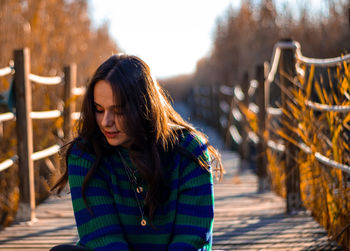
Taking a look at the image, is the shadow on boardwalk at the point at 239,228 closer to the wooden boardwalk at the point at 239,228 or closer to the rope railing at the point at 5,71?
the wooden boardwalk at the point at 239,228

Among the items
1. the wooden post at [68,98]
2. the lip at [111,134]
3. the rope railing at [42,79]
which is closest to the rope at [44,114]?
the wooden post at [68,98]

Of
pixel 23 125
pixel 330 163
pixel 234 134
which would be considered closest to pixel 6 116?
pixel 23 125

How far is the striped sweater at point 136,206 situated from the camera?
1664 mm

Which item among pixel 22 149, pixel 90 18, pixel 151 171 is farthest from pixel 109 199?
pixel 90 18

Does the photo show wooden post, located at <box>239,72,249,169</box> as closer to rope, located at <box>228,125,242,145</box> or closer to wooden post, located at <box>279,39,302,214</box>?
rope, located at <box>228,125,242,145</box>

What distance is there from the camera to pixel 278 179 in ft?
12.8

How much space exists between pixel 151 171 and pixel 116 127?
184 mm

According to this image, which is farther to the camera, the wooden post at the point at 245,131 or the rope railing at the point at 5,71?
the wooden post at the point at 245,131

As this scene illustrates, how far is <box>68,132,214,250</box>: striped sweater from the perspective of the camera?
65.5 inches

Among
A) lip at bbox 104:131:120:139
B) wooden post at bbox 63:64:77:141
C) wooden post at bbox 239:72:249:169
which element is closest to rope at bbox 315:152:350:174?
lip at bbox 104:131:120:139

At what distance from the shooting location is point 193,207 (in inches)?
66.1

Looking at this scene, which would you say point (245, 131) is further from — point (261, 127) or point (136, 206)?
point (136, 206)

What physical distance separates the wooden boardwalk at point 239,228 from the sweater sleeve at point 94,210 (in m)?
0.96

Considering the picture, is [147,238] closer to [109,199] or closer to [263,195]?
[109,199]
